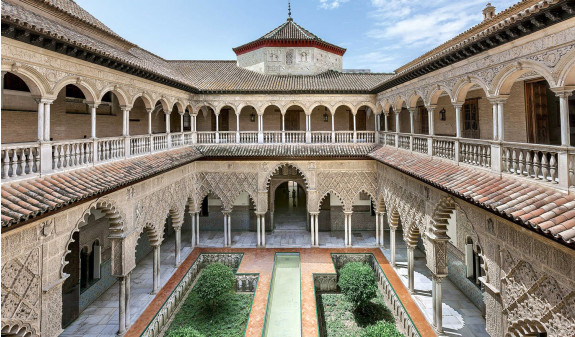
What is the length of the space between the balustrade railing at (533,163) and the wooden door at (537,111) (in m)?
3.22

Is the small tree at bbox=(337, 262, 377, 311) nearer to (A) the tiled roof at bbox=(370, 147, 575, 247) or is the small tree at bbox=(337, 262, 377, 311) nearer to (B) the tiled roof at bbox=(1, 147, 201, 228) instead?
(A) the tiled roof at bbox=(370, 147, 575, 247)

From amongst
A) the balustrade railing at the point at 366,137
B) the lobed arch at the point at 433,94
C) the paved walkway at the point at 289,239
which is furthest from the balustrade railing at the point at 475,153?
the paved walkway at the point at 289,239

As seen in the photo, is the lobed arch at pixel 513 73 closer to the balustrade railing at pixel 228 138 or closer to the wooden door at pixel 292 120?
the balustrade railing at pixel 228 138

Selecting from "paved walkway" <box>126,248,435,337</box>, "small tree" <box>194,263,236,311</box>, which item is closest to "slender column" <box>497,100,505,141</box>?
"paved walkway" <box>126,248,435,337</box>

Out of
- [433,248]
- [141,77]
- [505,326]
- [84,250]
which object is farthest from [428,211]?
[84,250]

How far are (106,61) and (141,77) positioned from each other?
1998mm

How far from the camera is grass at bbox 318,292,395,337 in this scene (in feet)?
30.5

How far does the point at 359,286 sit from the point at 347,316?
1037 mm

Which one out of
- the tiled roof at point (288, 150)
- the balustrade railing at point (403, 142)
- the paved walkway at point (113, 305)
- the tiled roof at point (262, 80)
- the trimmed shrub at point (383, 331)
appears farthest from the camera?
the tiled roof at point (262, 80)

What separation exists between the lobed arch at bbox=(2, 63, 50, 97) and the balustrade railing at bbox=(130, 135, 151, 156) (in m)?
3.31

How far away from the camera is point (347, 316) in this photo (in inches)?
397

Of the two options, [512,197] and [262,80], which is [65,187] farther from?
[262,80]

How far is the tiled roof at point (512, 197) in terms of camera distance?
13.9 feet

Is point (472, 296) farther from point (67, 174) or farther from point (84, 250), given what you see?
point (84, 250)
